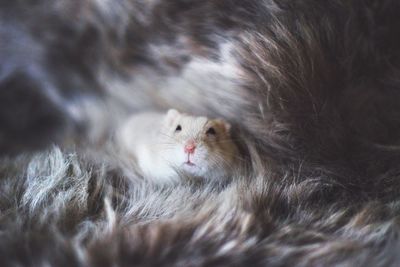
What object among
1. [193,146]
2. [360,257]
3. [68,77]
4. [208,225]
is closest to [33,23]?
[68,77]

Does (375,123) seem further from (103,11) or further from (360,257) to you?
(103,11)

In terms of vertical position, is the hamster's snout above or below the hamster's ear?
below

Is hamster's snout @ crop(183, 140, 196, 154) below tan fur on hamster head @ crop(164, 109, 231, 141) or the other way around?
below

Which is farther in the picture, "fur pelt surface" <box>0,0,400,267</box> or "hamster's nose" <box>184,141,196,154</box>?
"hamster's nose" <box>184,141,196,154</box>

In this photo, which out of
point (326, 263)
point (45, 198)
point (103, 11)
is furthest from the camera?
point (103, 11)

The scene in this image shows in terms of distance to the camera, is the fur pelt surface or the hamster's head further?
the hamster's head

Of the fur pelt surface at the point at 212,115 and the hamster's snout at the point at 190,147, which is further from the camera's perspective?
the hamster's snout at the point at 190,147
